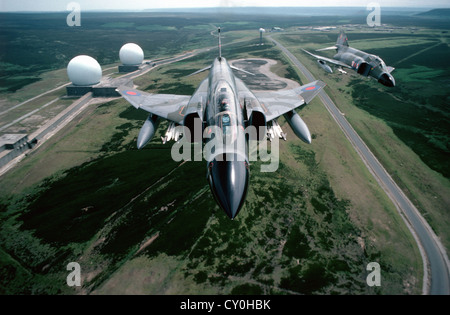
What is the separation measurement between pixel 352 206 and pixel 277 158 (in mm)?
9096

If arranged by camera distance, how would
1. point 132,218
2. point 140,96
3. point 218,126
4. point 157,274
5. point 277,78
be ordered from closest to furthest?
point 157,274 → point 218,126 → point 132,218 → point 140,96 → point 277,78

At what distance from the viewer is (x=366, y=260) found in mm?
15852

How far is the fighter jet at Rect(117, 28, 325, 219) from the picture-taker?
1388 cm

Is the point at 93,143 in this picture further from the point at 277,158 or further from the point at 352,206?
the point at 352,206

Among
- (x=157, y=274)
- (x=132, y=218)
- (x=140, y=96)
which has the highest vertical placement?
(x=140, y=96)

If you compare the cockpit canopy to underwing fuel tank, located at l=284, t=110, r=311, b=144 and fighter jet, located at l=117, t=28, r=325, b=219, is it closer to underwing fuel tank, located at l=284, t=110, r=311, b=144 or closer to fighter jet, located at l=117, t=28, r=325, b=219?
fighter jet, located at l=117, t=28, r=325, b=219

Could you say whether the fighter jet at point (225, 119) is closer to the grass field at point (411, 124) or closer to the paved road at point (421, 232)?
the paved road at point (421, 232)

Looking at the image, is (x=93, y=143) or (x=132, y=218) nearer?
(x=132, y=218)

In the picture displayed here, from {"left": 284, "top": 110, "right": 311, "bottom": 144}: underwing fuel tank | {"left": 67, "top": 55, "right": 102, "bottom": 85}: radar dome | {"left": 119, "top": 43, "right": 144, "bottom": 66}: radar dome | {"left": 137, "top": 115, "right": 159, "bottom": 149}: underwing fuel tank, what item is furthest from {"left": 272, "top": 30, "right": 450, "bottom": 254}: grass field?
{"left": 119, "top": 43, "right": 144, "bottom": 66}: radar dome

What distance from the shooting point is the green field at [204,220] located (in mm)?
14797

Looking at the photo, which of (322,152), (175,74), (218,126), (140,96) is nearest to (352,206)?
(322,152)

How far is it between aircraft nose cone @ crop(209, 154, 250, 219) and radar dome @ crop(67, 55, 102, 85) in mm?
45603

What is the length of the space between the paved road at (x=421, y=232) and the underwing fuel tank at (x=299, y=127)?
8560 millimetres

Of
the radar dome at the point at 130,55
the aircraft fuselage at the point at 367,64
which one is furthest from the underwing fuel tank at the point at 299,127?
the radar dome at the point at 130,55
